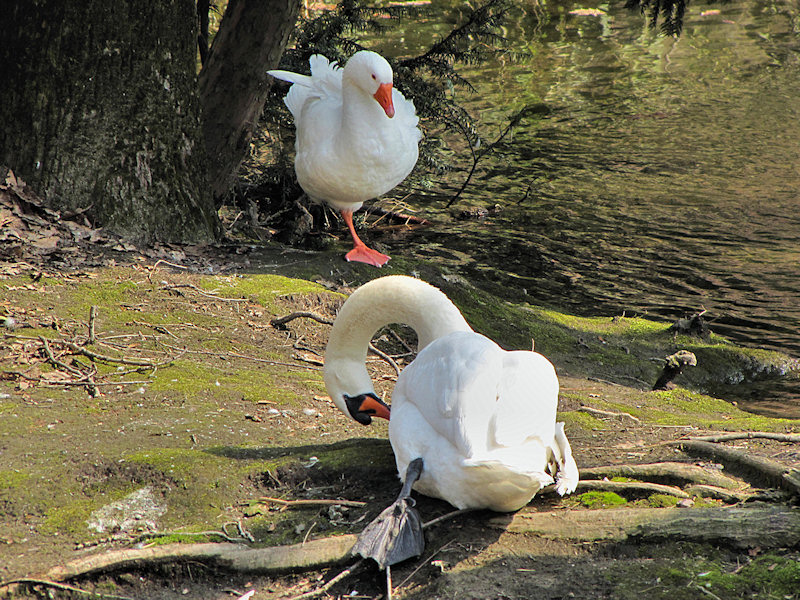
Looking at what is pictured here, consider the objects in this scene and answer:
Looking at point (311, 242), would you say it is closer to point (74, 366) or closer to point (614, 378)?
point (614, 378)

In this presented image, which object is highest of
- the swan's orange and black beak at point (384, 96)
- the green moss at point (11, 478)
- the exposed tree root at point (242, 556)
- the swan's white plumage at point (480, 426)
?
the swan's orange and black beak at point (384, 96)

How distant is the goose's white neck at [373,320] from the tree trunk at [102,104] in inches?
114

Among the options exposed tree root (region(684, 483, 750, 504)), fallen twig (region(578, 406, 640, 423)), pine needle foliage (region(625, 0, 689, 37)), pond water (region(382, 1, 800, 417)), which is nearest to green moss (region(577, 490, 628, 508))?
exposed tree root (region(684, 483, 750, 504))

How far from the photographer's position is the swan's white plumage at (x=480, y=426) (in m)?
2.73

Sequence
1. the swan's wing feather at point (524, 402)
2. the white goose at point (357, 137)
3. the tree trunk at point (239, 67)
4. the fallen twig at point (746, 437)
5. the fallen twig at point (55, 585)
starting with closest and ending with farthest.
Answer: the fallen twig at point (55, 585) < the swan's wing feather at point (524, 402) < the fallen twig at point (746, 437) < the white goose at point (357, 137) < the tree trunk at point (239, 67)

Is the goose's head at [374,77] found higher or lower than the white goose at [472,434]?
higher

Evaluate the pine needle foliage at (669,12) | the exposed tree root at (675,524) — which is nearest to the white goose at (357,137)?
the pine needle foliage at (669,12)

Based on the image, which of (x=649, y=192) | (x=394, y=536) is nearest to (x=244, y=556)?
(x=394, y=536)

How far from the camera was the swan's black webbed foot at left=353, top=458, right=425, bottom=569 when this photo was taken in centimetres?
256

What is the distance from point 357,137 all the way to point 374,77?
1.66 feet

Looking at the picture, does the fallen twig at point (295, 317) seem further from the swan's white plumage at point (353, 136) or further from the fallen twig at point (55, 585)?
the fallen twig at point (55, 585)

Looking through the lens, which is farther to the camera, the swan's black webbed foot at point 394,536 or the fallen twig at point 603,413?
A: the fallen twig at point 603,413

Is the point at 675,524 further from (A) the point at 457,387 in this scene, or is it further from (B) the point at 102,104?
(B) the point at 102,104

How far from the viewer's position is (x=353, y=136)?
686 cm
